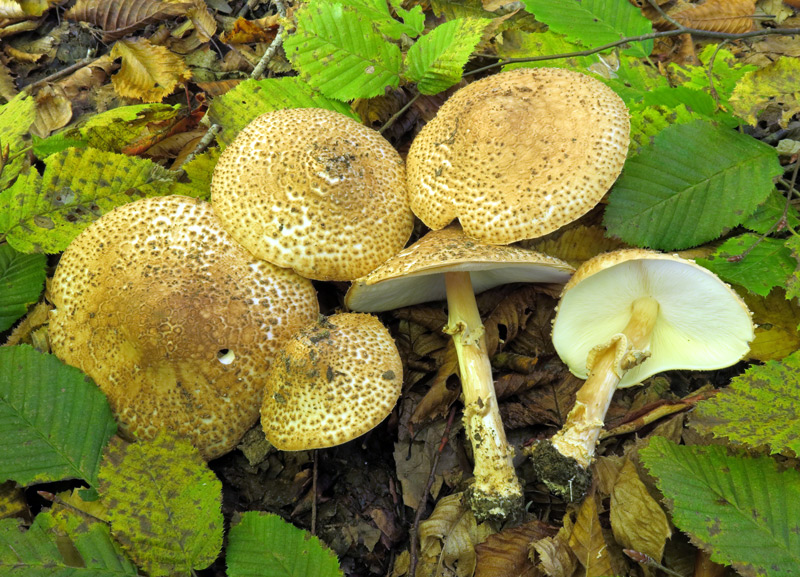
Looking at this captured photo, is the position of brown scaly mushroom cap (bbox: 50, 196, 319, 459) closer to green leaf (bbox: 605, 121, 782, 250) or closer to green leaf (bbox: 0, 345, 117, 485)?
green leaf (bbox: 0, 345, 117, 485)

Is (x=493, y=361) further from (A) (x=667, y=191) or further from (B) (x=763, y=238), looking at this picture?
(B) (x=763, y=238)

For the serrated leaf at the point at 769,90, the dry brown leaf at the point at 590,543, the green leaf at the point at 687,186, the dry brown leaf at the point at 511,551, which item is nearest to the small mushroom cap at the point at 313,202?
the green leaf at the point at 687,186

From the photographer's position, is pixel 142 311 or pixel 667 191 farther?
pixel 667 191

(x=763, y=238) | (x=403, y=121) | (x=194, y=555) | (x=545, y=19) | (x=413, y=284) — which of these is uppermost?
(x=545, y=19)

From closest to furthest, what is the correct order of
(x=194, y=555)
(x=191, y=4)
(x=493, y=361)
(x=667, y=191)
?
(x=194, y=555)
(x=667, y=191)
(x=493, y=361)
(x=191, y=4)

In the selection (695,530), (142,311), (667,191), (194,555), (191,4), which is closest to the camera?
(695,530)

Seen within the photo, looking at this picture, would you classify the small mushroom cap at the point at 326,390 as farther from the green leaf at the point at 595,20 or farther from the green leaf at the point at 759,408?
the green leaf at the point at 595,20

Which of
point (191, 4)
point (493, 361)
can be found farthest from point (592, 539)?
point (191, 4)
